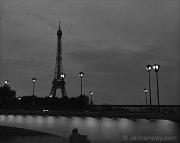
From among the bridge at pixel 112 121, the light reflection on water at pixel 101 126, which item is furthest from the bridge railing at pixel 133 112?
the light reflection on water at pixel 101 126

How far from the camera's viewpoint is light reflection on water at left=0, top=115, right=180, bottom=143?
22.3 metres

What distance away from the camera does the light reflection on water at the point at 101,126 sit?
22.3m

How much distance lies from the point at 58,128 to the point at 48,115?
245 centimetres

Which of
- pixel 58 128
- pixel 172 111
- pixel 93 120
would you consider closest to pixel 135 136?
pixel 172 111

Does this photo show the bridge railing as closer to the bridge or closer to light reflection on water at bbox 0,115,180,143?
the bridge

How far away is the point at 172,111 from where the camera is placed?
23016mm

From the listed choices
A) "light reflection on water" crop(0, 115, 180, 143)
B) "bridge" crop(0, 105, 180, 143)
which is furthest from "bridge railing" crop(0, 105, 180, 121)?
"light reflection on water" crop(0, 115, 180, 143)

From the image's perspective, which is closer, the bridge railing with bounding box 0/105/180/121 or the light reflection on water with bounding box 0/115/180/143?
the bridge railing with bounding box 0/105/180/121

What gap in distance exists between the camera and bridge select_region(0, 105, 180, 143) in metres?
22.0

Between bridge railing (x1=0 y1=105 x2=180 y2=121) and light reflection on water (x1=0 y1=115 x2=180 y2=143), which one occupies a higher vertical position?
bridge railing (x1=0 y1=105 x2=180 y2=121)

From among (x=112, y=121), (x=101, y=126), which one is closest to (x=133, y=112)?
(x=112, y=121)

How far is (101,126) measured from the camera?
2764cm

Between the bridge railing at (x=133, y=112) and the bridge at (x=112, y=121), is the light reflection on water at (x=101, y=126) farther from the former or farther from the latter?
the bridge railing at (x=133, y=112)

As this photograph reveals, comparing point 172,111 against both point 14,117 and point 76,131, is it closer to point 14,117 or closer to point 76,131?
point 76,131
